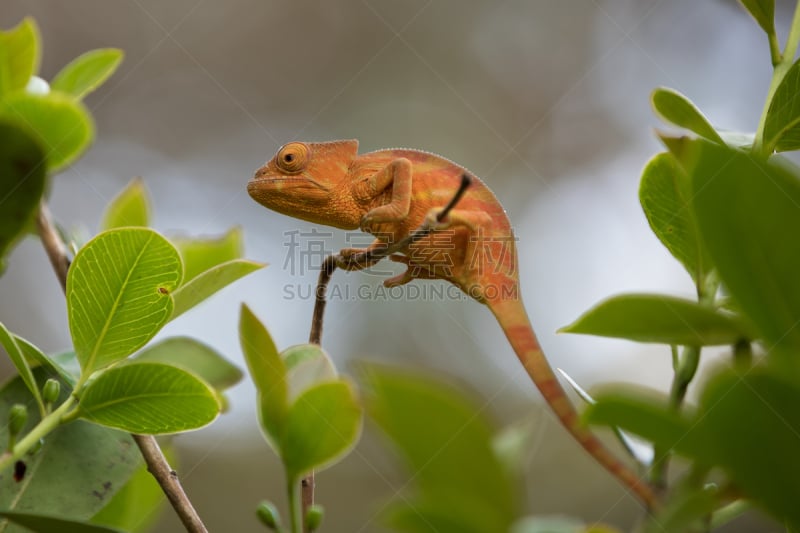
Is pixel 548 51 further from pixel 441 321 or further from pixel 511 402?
pixel 511 402

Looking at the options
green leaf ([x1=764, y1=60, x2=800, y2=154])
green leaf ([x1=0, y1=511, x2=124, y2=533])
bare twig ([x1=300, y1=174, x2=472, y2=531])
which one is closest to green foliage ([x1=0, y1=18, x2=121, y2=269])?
green leaf ([x1=0, y1=511, x2=124, y2=533])

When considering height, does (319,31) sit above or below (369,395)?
above

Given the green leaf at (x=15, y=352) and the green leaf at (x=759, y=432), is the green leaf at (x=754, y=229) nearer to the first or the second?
the green leaf at (x=759, y=432)

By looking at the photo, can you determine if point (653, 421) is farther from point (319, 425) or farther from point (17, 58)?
point (17, 58)

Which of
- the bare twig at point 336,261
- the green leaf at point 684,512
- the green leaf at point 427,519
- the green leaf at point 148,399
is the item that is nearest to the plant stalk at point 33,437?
the green leaf at point 148,399

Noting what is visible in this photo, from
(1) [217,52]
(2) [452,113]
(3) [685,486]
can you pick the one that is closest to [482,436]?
(3) [685,486]

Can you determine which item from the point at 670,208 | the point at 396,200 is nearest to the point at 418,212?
the point at 396,200

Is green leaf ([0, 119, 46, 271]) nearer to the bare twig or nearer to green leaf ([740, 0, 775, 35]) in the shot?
the bare twig
